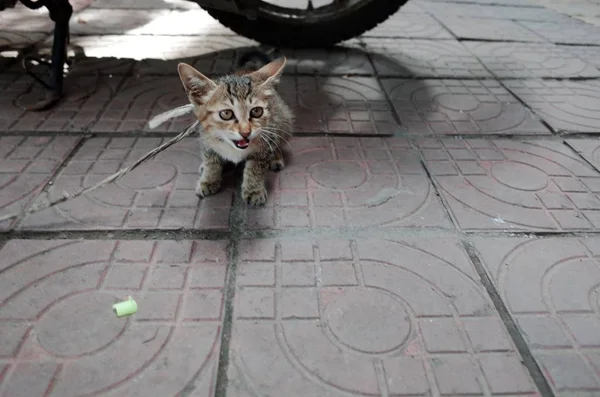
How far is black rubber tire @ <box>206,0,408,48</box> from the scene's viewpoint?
129 inches

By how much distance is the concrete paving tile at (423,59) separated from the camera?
3.22 meters

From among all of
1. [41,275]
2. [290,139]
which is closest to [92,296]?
[41,275]

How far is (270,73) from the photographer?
193cm

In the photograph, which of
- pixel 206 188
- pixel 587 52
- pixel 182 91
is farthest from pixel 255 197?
pixel 587 52

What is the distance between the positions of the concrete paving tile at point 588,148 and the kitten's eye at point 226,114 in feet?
5.97

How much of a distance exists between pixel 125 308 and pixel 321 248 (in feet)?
2.30

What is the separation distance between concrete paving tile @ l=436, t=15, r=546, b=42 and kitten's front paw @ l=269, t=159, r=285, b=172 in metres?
2.77

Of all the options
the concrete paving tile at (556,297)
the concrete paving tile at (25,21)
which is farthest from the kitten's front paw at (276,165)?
the concrete paving tile at (25,21)

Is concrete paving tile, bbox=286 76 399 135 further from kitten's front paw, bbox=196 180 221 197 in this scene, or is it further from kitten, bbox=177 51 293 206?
kitten's front paw, bbox=196 180 221 197

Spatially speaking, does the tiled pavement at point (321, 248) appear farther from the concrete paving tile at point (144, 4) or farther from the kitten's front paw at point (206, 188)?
the concrete paving tile at point (144, 4)

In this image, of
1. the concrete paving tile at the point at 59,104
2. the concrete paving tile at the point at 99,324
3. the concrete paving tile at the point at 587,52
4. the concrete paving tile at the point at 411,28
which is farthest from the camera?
the concrete paving tile at the point at 411,28

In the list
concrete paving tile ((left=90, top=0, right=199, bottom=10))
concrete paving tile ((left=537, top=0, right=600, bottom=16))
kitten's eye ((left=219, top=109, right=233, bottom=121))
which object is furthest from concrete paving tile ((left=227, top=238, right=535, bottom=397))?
concrete paving tile ((left=537, top=0, right=600, bottom=16))

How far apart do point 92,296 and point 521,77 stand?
3125 mm

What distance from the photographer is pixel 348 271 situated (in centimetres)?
156
